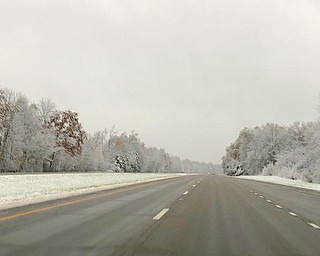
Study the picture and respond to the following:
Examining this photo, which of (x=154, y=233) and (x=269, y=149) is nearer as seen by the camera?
(x=154, y=233)

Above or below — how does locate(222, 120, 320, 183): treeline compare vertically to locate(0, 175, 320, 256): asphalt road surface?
above

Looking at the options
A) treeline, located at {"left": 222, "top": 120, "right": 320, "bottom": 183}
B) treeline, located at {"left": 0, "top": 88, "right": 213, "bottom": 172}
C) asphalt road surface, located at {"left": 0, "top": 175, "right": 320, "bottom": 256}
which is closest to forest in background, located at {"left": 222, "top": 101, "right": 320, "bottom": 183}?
treeline, located at {"left": 222, "top": 120, "right": 320, "bottom": 183}

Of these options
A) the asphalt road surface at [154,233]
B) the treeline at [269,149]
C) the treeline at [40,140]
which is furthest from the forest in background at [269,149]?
the asphalt road surface at [154,233]

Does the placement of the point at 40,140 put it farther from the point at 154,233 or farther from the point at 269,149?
the point at 269,149

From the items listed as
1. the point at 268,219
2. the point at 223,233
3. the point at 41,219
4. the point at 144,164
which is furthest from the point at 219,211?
the point at 144,164

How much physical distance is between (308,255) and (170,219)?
18.9 feet

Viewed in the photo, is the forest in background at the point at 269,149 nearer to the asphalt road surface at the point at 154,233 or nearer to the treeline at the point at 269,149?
the treeline at the point at 269,149

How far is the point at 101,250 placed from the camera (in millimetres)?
Answer: 7785

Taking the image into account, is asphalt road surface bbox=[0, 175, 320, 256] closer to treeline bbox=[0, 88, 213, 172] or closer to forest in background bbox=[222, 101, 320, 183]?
treeline bbox=[0, 88, 213, 172]

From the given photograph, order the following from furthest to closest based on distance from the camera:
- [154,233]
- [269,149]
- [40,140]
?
[269,149] → [40,140] → [154,233]

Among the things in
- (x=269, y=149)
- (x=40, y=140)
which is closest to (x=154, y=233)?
(x=40, y=140)

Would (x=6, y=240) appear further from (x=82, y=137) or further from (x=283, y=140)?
(x=283, y=140)

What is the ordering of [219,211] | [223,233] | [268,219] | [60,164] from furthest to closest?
[60,164], [219,211], [268,219], [223,233]

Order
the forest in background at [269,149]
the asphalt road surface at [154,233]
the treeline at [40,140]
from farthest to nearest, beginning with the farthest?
the forest in background at [269,149], the treeline at [40,140], the asphalt road surface at [154,233]
